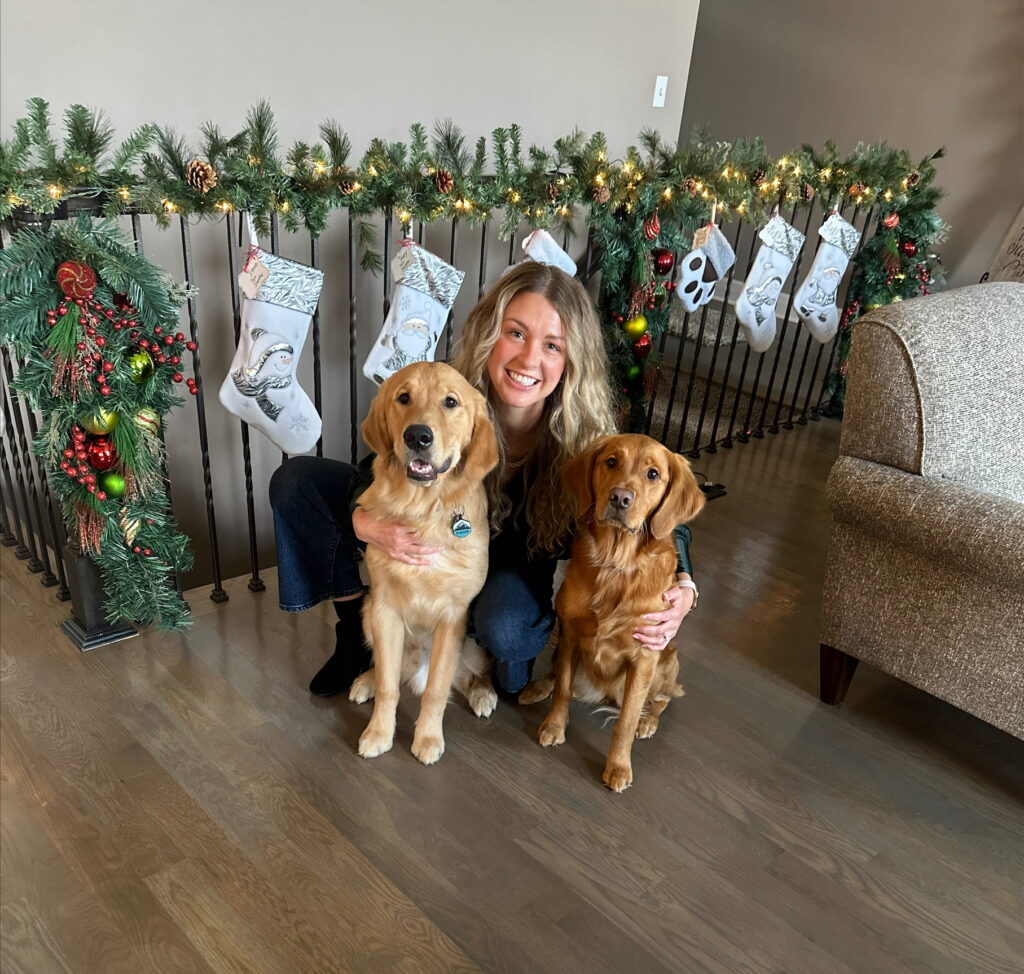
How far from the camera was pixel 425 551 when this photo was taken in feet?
5.30

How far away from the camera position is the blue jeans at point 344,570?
1.75 meters

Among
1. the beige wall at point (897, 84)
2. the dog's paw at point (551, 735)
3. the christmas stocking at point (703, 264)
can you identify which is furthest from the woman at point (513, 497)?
the beige wall at point (897, 84)

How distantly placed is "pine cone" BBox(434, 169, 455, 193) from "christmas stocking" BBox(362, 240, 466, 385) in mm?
158

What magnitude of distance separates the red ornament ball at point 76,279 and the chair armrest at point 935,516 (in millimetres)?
1590

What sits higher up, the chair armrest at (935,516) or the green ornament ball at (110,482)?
the chair armrest at (935,516)

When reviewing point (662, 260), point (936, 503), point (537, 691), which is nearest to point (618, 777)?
point (537, 691)

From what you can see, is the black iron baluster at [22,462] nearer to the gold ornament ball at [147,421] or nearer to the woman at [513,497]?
the gold ornament ball at [147,421]

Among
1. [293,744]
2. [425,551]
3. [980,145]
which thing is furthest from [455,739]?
[980,145]

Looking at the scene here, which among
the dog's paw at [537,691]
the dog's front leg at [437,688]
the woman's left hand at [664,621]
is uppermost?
the woman's left hand at [664,621]

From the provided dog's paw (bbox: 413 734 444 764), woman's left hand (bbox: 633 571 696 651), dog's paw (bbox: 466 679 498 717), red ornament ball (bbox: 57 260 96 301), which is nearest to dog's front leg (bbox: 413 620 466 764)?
dog's paw (bbox: 413 734 444 764)

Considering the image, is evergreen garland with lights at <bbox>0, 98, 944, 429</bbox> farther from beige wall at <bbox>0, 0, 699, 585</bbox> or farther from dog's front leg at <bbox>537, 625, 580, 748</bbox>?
dog's front leg at <bbox>537, 625, 580, 748</bbox>

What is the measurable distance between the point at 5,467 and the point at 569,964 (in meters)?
2.10

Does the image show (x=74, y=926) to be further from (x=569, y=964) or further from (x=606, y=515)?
(x=606, y=515)

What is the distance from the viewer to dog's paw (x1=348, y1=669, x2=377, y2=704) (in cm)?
190
